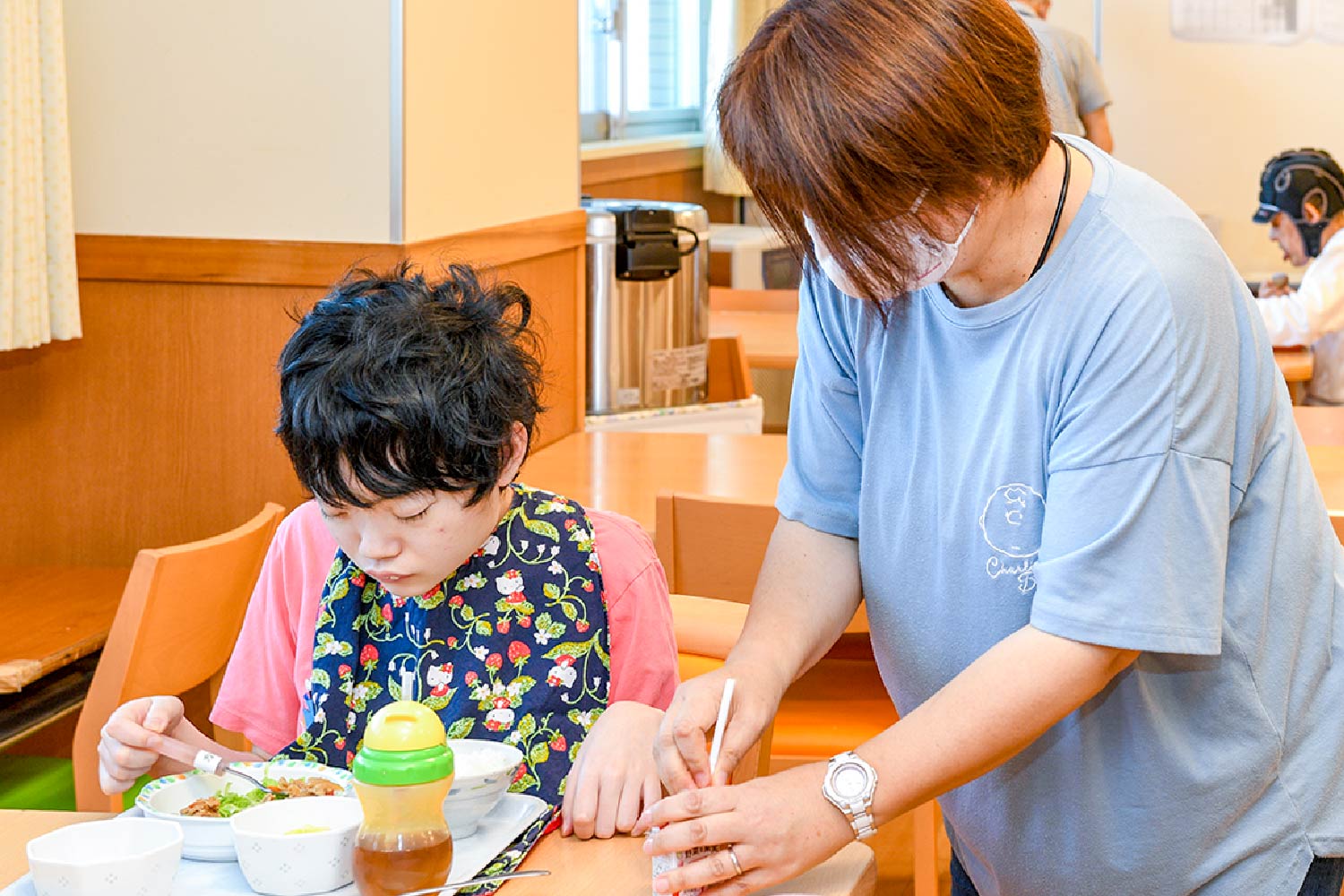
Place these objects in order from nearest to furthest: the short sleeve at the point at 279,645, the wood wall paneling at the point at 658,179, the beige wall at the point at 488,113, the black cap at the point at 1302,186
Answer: the short sleeve at the point at 279,645 < the beige wall at the point at 488,113 < the black cap at the point at 1302,186 < the wood wall paneling at the point at 658,179

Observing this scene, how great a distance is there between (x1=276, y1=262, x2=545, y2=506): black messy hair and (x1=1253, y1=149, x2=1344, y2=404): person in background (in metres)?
2.69

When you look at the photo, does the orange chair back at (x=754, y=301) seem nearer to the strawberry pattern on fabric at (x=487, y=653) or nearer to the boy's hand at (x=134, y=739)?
the strawberry pattern on fabric at (x=487, y=653)

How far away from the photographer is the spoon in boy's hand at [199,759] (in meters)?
1.10

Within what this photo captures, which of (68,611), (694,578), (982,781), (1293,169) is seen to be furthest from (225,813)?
(1293,169)

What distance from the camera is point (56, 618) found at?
85.9 inches

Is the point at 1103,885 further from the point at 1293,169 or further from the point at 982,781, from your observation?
the point at 1293,169

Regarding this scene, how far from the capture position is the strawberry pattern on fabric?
50.1 inches

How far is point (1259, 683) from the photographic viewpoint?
1.09 meters

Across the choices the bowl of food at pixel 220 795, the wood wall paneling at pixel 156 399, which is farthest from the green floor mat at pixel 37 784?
the bowl of food at pixel 220 795

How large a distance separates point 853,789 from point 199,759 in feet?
1.50

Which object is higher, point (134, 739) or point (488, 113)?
point (488, 113)

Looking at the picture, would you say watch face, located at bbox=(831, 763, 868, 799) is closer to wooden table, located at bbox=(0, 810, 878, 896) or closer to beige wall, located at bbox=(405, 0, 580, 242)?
wooden table, located at bbox=(0, 810, 878, 896)

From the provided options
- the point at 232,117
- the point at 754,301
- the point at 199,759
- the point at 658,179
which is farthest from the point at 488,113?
the point at 658,179

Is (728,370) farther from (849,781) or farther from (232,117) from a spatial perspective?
(849,781)
